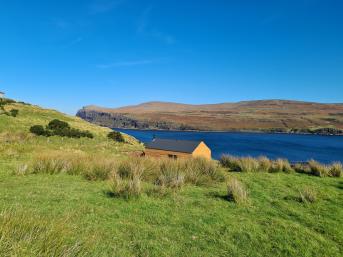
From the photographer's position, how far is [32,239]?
338 cm

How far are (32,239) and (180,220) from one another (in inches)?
156

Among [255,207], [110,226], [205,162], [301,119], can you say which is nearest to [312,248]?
[255,207]

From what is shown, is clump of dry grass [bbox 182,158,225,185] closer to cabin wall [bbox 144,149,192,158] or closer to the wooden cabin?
the wooden cabin

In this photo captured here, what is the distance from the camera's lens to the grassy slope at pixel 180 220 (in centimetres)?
530

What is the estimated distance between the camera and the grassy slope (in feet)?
17.4

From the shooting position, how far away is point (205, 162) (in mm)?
13805

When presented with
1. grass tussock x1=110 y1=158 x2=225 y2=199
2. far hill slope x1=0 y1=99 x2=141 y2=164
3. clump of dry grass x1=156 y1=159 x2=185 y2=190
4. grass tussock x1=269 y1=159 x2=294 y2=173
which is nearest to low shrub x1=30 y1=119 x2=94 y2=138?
far hill slope x1=0 y1=99 x2=141 y2=164

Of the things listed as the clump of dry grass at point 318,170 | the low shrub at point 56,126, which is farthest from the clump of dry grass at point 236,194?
the low shrub at point 56,126

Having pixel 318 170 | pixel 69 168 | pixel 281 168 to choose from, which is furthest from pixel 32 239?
pixel 318 170

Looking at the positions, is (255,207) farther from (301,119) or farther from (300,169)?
(301,119)

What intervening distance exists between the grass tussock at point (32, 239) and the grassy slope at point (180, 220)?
0.02m

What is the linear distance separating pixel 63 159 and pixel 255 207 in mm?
8363

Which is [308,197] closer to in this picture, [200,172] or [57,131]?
[200,172]

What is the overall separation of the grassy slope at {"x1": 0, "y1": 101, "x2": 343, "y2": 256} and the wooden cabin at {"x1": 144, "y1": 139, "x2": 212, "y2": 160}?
8.87 meters
